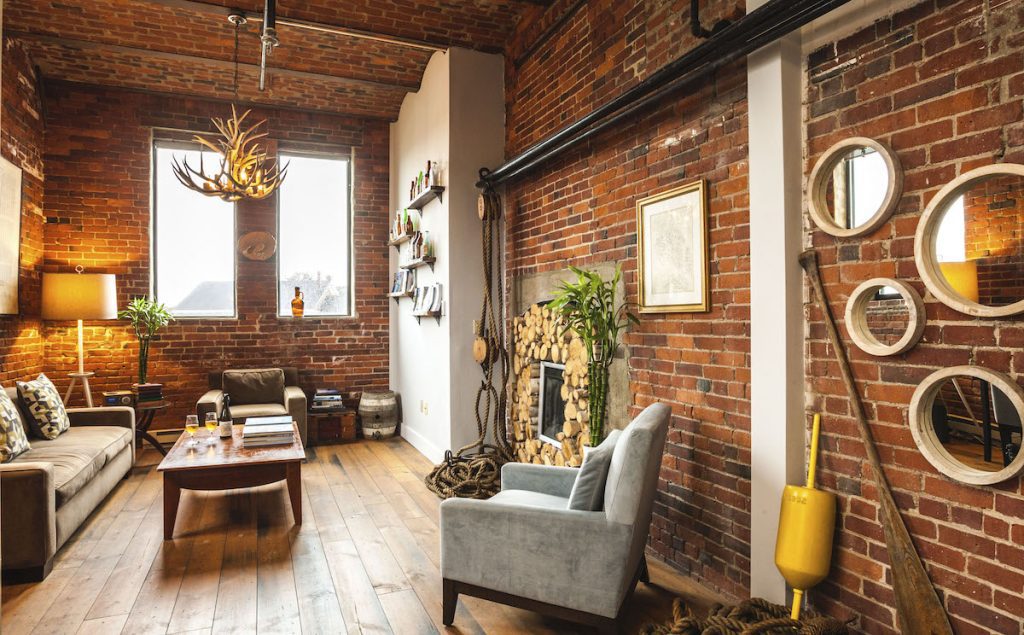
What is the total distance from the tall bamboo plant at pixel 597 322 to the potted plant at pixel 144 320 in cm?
440

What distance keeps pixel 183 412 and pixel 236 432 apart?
2.03m

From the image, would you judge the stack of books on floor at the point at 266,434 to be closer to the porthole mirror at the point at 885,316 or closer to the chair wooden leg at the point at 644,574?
the chair wooden leg at the point at 644,574

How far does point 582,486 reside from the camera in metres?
2.48

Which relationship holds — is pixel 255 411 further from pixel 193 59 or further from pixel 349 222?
pixel 193 59

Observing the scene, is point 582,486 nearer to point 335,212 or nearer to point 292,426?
point 292,426

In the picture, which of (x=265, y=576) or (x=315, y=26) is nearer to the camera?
(x=265, y=576)

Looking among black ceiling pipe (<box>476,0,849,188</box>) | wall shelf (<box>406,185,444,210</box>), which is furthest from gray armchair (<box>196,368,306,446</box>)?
black ceiling pipe (<box>476,0,849,188</box>)

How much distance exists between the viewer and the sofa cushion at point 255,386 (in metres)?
6.03

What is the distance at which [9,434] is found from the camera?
3.54 m

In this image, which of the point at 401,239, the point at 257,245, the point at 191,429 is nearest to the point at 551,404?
the point at 191,429

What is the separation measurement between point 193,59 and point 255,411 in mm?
3167

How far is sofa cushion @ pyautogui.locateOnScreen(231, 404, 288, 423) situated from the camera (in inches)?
217

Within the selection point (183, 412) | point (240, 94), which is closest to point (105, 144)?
point (240, 94)

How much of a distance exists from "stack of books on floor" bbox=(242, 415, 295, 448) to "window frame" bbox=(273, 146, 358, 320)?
→ 2462 mm
